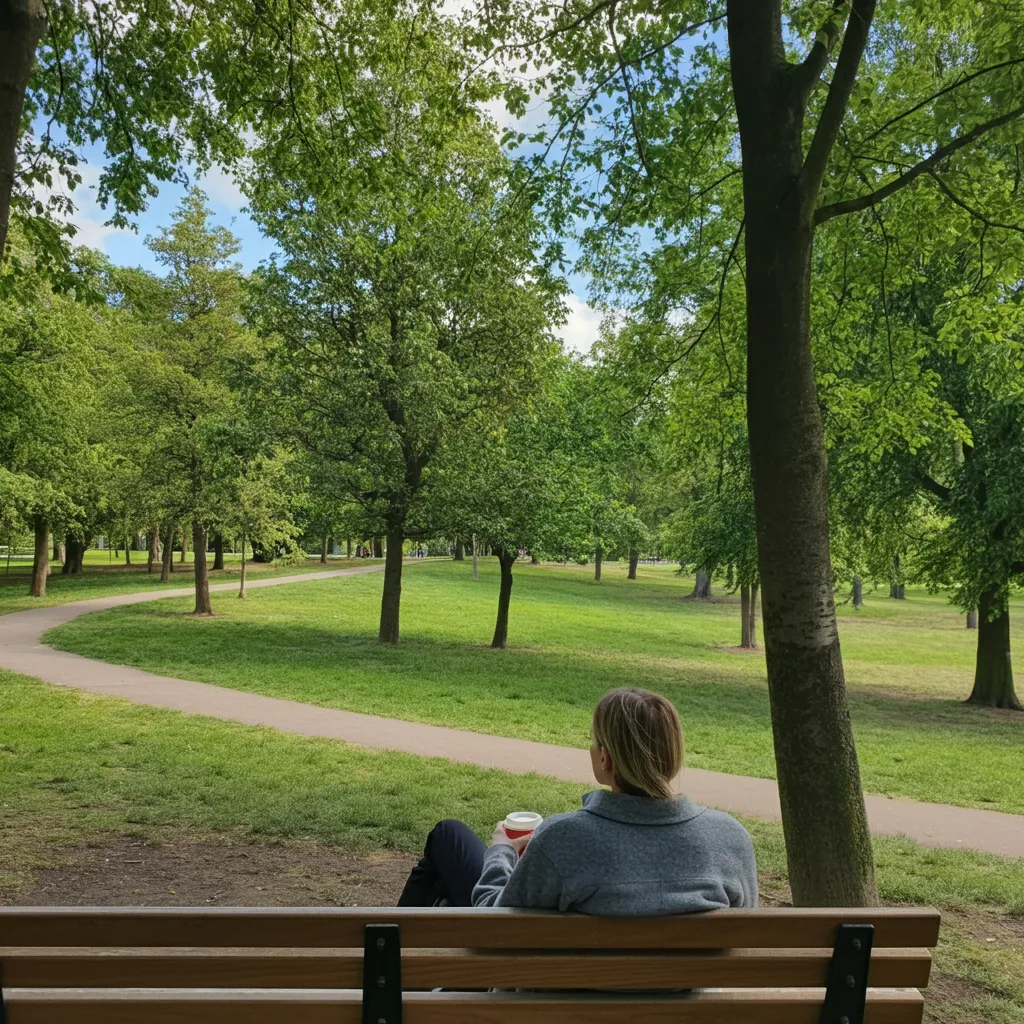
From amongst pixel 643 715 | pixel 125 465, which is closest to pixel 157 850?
pixel 643 715

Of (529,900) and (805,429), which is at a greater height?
(805,429)

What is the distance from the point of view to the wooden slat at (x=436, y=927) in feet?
6.34

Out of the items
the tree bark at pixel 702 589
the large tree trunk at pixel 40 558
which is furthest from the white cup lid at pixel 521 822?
the tree bark at pixel 702 589

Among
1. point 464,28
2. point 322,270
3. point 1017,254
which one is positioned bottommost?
point 1017,254

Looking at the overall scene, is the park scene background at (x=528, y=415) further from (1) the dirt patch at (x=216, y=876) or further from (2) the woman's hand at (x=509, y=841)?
(2) the woman's hand at (x=509, y=841)

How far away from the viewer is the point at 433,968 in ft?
6.40

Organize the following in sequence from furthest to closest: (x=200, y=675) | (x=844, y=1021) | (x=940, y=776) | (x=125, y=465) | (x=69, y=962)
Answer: (x=125, y=465) < (x=200, y=675) < (x=940, y=776) < (x=844, y=1021) < (x=69, y=962)

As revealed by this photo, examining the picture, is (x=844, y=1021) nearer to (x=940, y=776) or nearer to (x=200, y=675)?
(x=940, y=776)

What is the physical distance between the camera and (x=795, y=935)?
2.04m

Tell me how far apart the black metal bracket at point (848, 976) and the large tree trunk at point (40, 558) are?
100 feet

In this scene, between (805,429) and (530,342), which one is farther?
(530,342)

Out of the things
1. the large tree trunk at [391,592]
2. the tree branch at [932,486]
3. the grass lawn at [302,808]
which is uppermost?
the tree branch at [932,486]

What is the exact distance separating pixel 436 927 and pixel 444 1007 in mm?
190

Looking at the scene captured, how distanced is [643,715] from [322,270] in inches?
662
